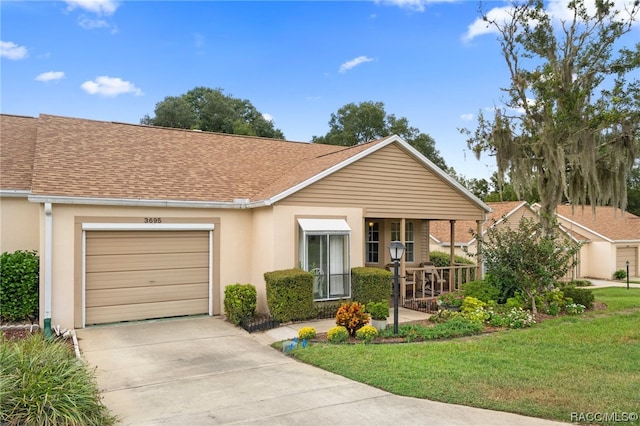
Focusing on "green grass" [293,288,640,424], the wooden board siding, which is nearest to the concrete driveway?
"green grass" [293,288,640,424]

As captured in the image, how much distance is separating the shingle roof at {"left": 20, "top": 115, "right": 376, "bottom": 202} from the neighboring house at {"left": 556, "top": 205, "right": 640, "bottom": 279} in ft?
63.1

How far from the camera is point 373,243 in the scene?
51.1ft

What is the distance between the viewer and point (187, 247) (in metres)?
10.9

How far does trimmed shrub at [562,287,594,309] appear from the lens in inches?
469

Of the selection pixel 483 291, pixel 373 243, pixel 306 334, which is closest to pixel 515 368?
pixel 306 334

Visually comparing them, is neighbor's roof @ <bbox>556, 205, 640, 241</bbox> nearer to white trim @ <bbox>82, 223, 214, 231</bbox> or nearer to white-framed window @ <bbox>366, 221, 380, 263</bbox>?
white-framed window @ <bbox>366, 221, 380, 263</bbox>

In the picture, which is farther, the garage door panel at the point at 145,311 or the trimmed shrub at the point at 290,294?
the trimmed shrub at the point at 290,294

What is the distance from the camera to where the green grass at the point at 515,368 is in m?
5.14

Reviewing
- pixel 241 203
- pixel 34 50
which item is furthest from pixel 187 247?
pixel 34 50

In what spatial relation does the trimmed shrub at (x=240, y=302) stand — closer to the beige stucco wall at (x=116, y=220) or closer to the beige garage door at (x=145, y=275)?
the beige stucco wall at (x=116, y=220)

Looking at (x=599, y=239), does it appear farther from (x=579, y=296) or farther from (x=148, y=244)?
(x=148, y=244)

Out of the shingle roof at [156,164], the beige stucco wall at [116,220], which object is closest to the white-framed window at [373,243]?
the shingle roof at [156,164]

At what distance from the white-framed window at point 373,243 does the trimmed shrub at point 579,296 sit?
19.1 ft

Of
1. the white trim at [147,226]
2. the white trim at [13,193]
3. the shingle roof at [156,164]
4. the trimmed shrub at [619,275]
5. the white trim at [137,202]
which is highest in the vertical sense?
the shingle roof at [156,164]
